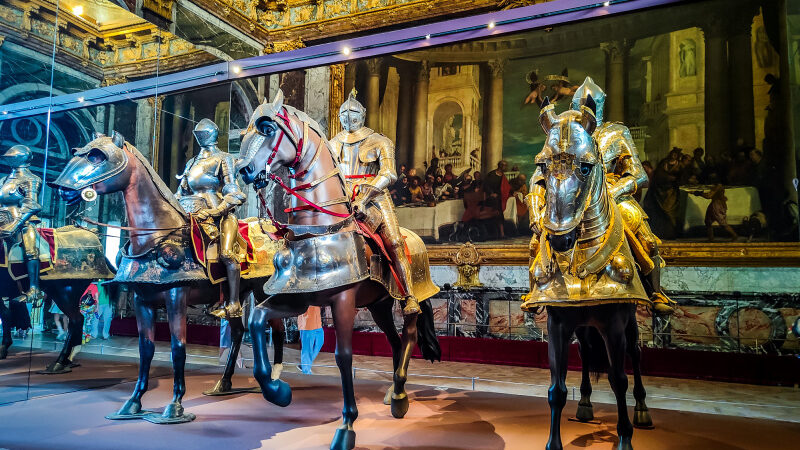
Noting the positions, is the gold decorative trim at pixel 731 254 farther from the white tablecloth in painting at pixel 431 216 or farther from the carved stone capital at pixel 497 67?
the carved stone capital at pixel 497 67

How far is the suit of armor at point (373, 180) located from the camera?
4.27m

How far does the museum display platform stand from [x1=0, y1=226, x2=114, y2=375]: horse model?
0.73ft

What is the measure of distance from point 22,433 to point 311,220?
249 cm

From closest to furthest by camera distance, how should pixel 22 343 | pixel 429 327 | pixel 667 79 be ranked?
pixel 22 343
pixel 429 327
pixel 667 79

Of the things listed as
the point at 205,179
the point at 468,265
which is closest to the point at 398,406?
the point at 205,179

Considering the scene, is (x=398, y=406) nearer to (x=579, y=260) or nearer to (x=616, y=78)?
(x=579, y=260)

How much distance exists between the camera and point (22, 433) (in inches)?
150

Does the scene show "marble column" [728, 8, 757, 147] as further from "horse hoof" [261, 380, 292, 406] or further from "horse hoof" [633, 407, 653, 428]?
"horse hoof" [261, 380, 292, 406]

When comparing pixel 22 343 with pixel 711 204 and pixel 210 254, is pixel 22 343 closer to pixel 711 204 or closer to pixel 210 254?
pixel 210 254

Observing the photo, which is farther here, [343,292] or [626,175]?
[626,175]

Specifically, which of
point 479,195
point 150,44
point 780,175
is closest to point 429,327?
point 150,44

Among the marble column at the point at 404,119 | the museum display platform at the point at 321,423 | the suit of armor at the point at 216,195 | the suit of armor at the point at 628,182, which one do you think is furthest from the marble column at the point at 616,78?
the suit of armor at the point at 216,195

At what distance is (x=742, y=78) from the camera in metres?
9.13

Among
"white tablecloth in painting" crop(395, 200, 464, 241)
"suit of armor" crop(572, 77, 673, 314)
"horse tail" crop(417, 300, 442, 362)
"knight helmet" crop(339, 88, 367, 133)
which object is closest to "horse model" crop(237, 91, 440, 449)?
"knight helmet" crop(339, 88, 367, 133)
